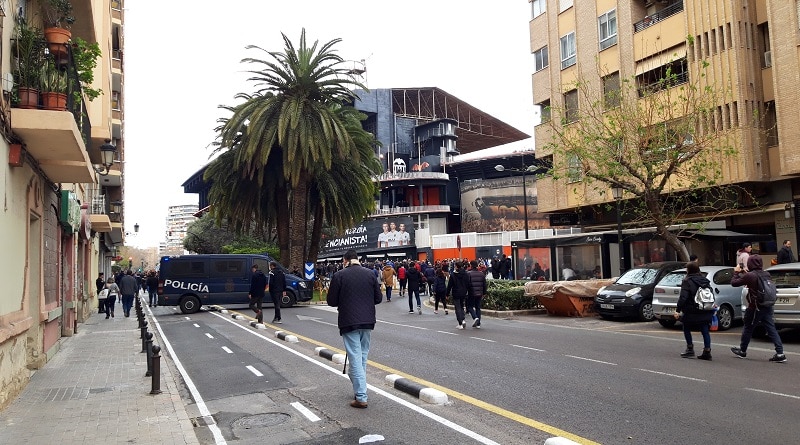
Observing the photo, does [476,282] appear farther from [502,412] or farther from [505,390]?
[502,412]

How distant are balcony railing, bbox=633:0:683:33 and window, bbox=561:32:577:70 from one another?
423cm

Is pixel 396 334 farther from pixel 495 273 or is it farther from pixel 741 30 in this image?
pixel 495 273

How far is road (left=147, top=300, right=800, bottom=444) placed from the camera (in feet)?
21.5

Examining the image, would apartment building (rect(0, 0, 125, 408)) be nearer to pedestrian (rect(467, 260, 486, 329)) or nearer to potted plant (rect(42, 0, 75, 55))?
potted plant (rect(42, 0, 75, 55))

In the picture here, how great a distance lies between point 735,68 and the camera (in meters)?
24.4

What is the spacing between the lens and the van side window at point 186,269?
82.9ft

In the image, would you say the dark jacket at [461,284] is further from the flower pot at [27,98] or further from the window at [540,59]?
the window at [540,59]

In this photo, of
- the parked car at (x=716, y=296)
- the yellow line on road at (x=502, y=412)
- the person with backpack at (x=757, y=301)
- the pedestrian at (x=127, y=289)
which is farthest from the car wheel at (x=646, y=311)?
the pedestrian at (x=127, y=289)

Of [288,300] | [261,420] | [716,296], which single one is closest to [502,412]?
[261,420]

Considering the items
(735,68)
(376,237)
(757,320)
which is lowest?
(757,320)

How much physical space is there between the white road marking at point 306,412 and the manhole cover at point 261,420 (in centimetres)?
21

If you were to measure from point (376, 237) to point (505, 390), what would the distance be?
6760 cm

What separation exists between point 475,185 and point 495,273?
42.8 meters

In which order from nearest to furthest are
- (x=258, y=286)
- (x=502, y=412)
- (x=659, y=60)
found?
(x=502, y=412) < (x=258, y=286) < (x=659, y=60)
